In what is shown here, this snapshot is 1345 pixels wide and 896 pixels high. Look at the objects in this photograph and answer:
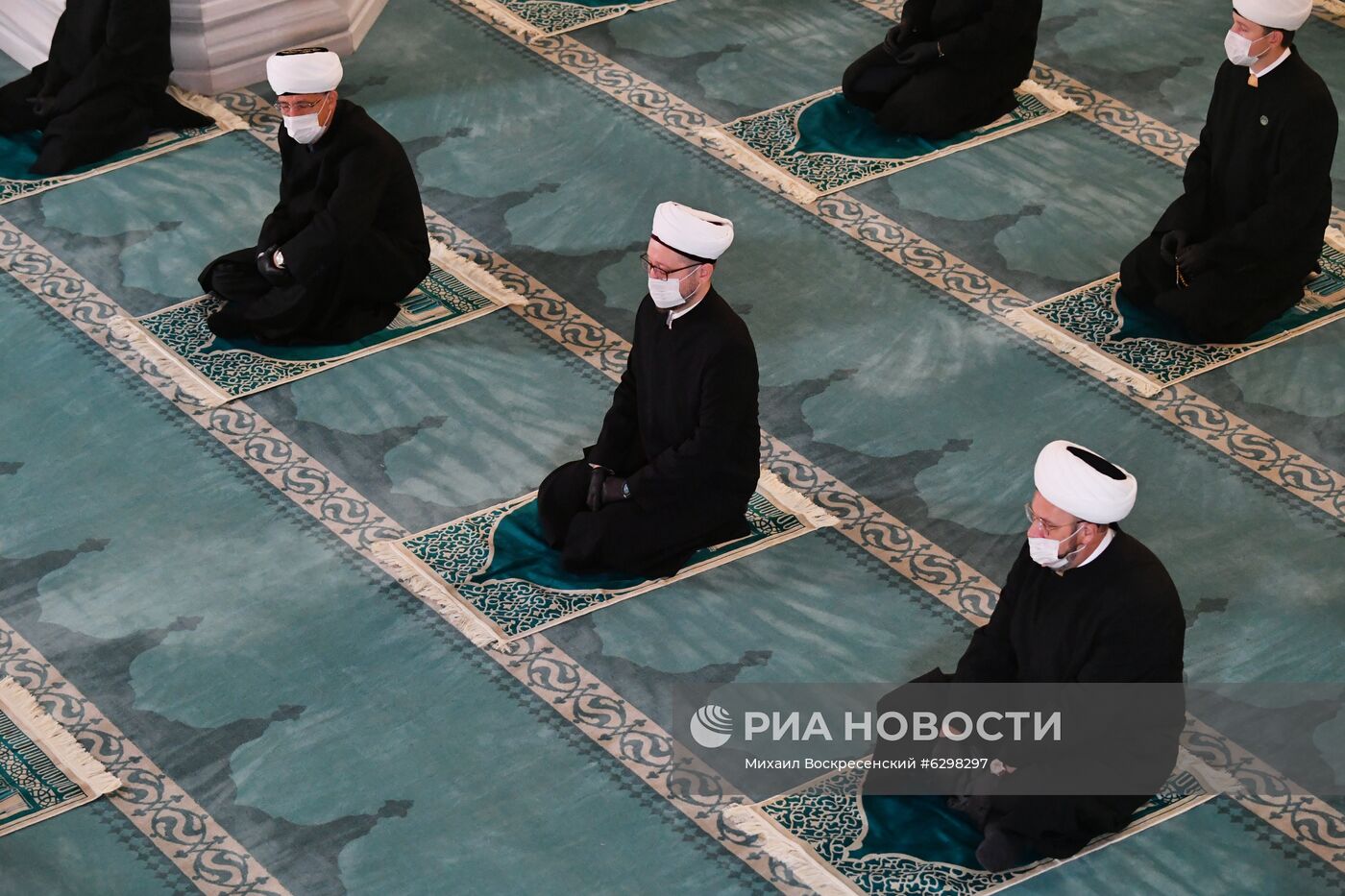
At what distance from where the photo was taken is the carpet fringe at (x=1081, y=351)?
5.62m

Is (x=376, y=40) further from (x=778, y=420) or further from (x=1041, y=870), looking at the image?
(x=1041, y=870)

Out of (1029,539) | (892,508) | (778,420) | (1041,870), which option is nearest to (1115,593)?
(1029,539)

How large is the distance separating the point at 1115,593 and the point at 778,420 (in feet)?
5.52

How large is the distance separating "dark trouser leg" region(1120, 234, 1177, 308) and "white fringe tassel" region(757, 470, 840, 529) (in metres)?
1.34

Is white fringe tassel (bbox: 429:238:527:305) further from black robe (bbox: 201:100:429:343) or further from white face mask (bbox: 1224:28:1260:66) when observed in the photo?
white face mask (bbox: 1224:28:1260:66)

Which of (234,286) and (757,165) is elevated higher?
(757,165)

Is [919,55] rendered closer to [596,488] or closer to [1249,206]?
[1249,206]

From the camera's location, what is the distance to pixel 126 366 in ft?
18.7

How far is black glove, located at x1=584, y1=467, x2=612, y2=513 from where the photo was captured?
4.91 metres

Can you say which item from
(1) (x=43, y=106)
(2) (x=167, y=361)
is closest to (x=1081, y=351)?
(2) (x=167, y=361)

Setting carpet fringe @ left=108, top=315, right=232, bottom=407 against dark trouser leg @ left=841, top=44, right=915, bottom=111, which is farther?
dark trouser leg @ left=841, top=44, right=915, bottom=111

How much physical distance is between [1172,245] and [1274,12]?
2.30ft

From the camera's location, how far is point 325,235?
5695 millimetres

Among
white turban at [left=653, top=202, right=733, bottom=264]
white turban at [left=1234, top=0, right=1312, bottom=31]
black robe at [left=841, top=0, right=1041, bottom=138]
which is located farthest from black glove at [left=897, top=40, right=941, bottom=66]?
white turban at [left=653, top=202, right=733, bottom=264]
